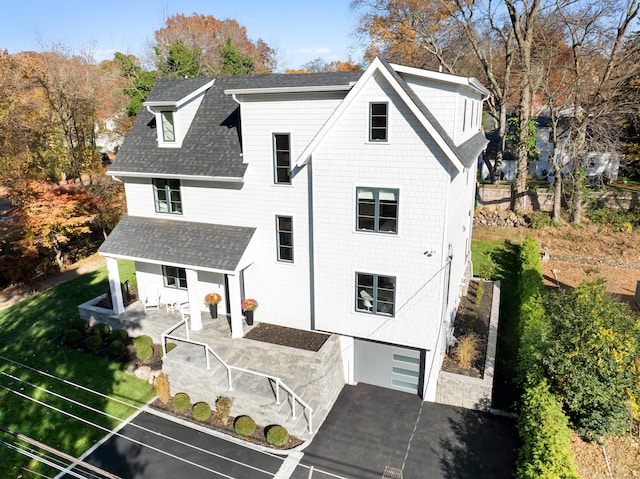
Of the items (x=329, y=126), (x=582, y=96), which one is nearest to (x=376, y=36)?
(x=582, y=96)

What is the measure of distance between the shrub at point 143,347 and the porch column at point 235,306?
3.84m

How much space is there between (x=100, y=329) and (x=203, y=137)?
9677mm

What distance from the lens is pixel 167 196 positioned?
63.1 feet

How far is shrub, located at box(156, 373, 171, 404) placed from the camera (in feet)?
51.8

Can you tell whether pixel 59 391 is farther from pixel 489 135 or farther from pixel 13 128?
pixel 489 135

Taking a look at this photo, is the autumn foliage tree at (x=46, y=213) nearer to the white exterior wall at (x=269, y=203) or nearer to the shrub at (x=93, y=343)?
the shrub at (x=93, y=343)

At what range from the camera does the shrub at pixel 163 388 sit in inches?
621

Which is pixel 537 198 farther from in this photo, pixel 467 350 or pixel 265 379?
pixel 265 379

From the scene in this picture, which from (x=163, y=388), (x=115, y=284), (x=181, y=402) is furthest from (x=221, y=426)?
(x=115, y=284)

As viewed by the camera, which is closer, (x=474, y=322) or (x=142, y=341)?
(x=142, y=341)

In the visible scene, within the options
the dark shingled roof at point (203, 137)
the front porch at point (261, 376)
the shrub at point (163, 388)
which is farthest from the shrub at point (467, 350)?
the shrub at point (163, 388)

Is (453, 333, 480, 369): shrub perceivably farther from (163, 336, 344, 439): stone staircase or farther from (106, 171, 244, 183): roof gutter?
(106, 171, 244, 183): roof gutter

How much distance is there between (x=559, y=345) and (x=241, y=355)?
10803mm

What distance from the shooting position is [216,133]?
1833 centimetres
